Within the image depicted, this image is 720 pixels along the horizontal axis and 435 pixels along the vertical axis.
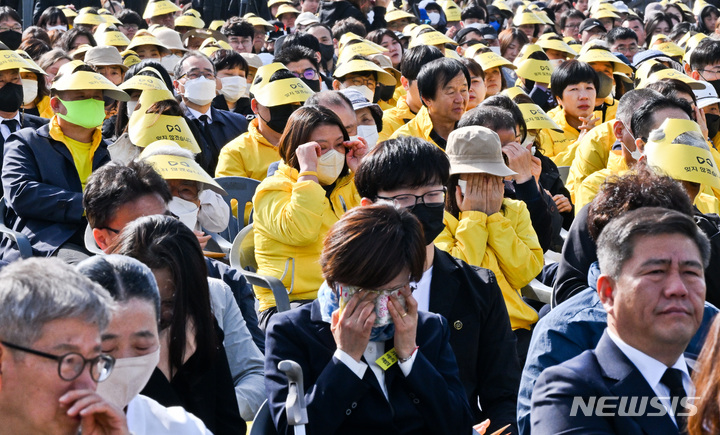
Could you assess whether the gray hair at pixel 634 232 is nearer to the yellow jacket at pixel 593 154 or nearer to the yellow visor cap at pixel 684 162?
the yellow visor cap at pixel 684 162

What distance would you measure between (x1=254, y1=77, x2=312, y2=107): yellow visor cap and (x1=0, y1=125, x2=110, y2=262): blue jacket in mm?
1420

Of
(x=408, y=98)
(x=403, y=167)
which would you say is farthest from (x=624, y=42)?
(x=403, y=167)

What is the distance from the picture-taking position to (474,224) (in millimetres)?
4797

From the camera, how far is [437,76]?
7.32 m

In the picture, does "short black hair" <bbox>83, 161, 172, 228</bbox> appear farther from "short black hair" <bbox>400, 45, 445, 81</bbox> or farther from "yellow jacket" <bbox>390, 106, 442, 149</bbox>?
"short black hair" <bbox>400, 45, 445, 81</bbox>

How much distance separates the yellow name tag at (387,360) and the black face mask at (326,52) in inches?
401

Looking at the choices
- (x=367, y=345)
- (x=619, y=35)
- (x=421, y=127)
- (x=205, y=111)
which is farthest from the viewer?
(x=619, y=35)

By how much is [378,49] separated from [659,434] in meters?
9.06

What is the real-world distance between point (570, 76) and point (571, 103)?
0.23 metres

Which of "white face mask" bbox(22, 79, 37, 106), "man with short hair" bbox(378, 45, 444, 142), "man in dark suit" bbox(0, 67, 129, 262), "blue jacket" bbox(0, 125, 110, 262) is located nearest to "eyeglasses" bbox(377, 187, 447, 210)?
"man in dark suit" bbox(0, 67, 129, 262)

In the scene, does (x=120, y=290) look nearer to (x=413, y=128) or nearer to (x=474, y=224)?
(x=474, y=224)

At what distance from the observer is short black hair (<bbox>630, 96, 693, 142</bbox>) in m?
5.88

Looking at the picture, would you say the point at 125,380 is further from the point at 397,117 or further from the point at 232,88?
the point at 232,88

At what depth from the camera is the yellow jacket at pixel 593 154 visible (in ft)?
22.9
